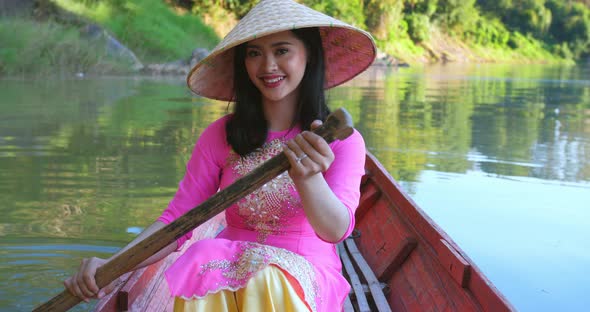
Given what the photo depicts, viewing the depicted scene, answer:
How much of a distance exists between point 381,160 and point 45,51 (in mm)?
7954

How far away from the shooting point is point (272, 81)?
155 centimetres

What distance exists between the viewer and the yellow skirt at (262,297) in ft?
4.14

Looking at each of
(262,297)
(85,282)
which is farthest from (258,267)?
(85,282)

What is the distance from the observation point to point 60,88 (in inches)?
402

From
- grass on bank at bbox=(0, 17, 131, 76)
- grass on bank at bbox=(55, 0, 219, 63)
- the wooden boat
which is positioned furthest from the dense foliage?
the wooden boat

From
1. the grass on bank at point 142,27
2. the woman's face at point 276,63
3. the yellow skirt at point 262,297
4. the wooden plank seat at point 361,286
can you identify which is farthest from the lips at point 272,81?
the grass on bank at point 142,27

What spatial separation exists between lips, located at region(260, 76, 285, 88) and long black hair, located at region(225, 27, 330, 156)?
0.11m

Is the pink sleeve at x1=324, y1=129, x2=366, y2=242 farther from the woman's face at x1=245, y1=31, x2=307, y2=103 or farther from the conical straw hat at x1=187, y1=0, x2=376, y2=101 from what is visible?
the conical straw hat at x1=187, y1=0, x2=376, y2=101

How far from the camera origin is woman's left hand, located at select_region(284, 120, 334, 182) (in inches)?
47.6

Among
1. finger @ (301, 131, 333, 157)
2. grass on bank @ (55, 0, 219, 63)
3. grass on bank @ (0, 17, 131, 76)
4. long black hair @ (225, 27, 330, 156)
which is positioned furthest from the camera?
grass on bank @ (55, 0, 219, 63)

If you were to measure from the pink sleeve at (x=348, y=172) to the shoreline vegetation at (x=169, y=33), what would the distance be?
10433 millimetres

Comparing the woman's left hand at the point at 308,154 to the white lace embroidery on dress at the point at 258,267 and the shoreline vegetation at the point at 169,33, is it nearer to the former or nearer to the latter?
the white lace embroidery on dress at the point at 258,267

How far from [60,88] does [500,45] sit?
3355 cm

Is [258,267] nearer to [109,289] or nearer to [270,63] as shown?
[270,63]
